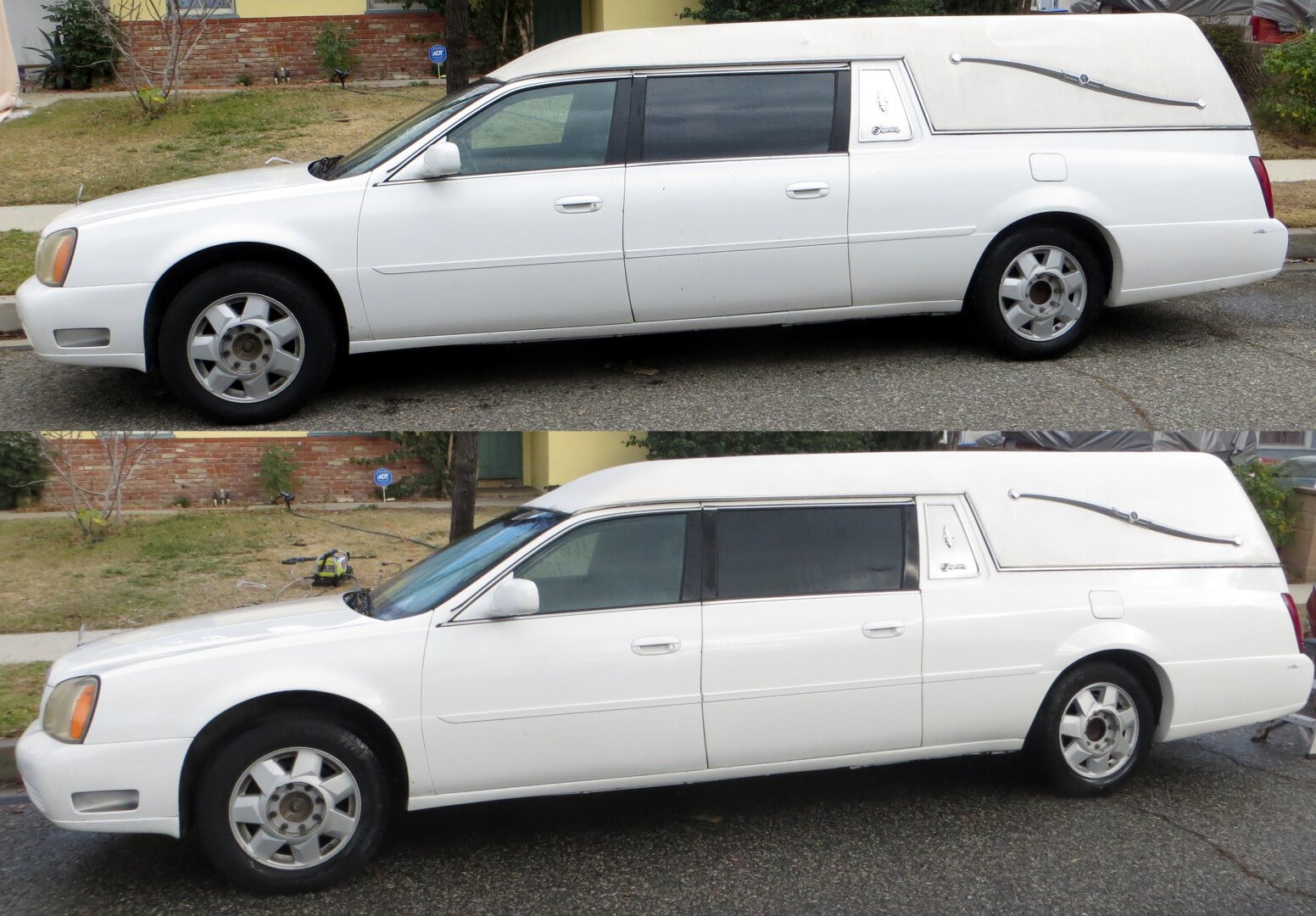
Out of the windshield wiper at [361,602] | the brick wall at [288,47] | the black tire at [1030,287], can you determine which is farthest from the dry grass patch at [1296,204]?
the brick wall at [288,47]

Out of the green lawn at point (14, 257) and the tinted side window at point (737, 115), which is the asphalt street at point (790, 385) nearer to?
the green lawn at point (14, 257)

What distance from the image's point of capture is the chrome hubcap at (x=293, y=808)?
4.32 meters

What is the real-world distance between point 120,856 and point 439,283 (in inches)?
118

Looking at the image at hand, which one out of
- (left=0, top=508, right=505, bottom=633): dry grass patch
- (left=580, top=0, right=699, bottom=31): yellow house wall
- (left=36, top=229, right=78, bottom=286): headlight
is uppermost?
(left=580, top=0, right=699, bottom=31): yellow house wall

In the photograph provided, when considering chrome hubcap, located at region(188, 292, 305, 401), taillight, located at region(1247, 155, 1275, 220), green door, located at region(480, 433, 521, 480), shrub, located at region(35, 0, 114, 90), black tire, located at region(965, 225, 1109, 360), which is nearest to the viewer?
chrome hubcap, located at region(188, 292, 305, 401)

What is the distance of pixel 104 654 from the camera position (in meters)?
4.45

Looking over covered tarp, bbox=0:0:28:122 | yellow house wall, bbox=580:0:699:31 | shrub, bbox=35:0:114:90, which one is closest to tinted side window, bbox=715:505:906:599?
yellow house wall, bbox=580:0:699:31

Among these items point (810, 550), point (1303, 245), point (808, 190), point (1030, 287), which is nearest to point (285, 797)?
point (810, 550)

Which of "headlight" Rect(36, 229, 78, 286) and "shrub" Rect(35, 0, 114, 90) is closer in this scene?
"headlight" Rect(36, 229, 78, 286)

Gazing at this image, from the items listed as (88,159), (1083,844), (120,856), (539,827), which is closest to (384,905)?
(539,827)

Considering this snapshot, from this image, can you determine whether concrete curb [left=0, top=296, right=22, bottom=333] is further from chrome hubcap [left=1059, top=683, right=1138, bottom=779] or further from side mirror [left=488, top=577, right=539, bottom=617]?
chrome hubcap [left=1059, top=683, right=1138, bottom=779]

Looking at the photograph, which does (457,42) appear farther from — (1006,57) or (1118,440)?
(1118,440)

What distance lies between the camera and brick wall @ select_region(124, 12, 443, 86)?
1677 cm

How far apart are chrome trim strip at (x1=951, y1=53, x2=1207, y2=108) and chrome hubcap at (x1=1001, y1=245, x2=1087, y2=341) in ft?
3.19
